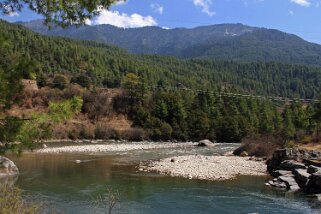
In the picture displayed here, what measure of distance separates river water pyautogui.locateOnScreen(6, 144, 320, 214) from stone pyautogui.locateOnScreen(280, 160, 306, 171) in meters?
3.03

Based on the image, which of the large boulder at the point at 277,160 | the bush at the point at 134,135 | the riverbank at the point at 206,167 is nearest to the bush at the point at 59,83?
the bush at the point at 134,135

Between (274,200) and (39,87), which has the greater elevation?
(39,87)

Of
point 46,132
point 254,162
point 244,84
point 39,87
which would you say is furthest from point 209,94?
point 244,84

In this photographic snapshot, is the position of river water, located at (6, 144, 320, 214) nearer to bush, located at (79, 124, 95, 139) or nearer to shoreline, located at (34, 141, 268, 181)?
shoreline, located at (34, 141, 268, 181)

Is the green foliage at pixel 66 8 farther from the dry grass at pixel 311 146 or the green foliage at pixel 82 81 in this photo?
the green foliage at pixel 82 81

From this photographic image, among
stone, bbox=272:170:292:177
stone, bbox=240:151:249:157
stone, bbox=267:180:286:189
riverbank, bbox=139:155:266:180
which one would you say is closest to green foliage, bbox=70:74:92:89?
stone, bbox=240:151:249:157

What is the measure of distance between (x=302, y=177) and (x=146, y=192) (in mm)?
10731

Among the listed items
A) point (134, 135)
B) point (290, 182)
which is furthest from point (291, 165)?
point (134, 135)

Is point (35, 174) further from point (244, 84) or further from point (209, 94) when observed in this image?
point (244, 84)

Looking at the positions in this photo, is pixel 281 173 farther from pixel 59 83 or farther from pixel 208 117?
pixel 59 83

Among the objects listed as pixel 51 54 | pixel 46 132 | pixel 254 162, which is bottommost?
pixel 254 162

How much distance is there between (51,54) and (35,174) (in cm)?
9107

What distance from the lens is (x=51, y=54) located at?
118m

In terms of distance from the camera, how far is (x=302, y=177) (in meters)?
28.8
